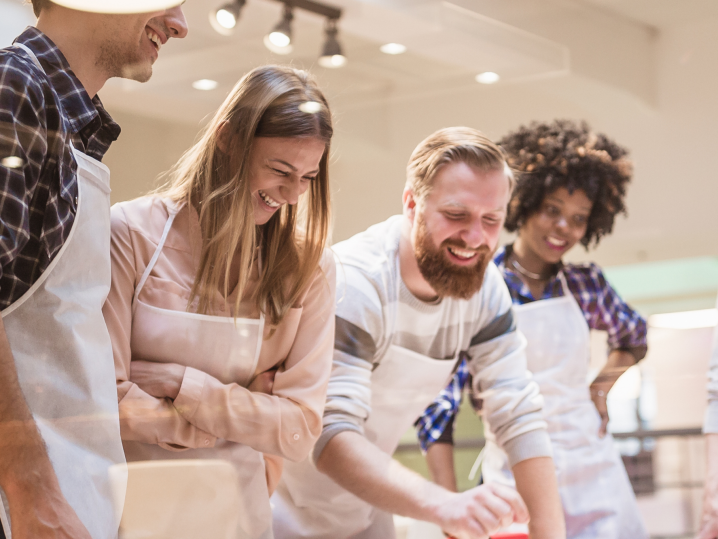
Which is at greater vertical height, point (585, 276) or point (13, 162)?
point (13, 162)

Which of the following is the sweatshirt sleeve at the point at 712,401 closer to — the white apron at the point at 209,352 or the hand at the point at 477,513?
the hand at the point at 477,513

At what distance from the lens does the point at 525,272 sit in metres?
1.10

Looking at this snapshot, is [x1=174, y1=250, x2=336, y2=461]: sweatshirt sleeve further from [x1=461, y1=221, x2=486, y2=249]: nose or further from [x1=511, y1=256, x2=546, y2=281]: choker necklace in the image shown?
[x1=511, y1=256, x2=546, y2=281]: choker necklace

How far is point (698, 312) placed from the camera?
1.23 meters

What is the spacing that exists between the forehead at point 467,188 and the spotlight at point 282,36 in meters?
0.26

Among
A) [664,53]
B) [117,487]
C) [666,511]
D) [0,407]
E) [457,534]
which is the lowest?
[666,511]

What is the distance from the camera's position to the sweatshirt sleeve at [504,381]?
1.04 meters

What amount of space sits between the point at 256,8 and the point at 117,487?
65 centimetres

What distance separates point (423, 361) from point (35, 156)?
568 millimetres

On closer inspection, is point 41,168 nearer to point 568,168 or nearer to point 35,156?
point 35,156

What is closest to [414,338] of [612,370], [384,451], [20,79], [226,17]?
[384,451]

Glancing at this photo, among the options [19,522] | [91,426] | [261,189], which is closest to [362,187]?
[261,189]

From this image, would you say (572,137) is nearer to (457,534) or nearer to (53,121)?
(457,534)

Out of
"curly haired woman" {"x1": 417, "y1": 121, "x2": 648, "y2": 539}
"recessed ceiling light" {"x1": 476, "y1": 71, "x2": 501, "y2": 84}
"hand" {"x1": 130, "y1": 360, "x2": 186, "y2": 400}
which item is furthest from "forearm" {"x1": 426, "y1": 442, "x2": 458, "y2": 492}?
"recessed ceiling light" {"x1": 476, "y1": 71, "x2": 501, "y2": 84}
